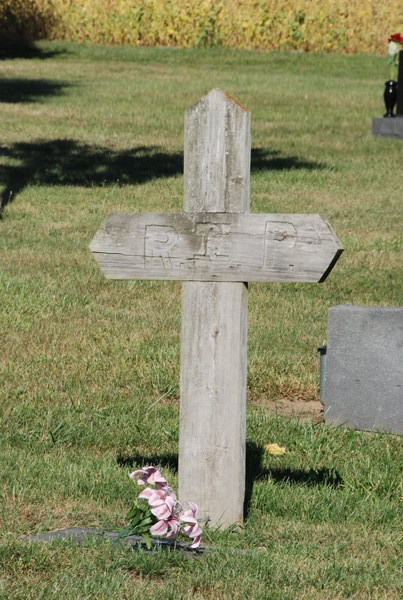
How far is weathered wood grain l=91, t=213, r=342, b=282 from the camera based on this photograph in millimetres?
3891

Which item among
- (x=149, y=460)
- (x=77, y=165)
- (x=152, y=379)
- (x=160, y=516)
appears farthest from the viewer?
(x=77, y=165)

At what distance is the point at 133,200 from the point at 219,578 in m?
8.11

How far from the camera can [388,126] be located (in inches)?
659

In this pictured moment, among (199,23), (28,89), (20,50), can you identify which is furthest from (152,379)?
(199,23)

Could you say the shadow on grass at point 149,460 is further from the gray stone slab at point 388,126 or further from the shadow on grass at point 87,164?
the gray stone slab at point 388,126

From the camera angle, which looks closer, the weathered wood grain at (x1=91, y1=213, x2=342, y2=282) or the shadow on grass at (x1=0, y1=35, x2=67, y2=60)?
the weathered wood grain at (x1=91, y1=213, x2=342, y2=282)

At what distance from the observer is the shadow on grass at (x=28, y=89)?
63.6 feet

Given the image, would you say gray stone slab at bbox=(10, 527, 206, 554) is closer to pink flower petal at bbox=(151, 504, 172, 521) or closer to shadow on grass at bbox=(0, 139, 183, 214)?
pink flower petal at bbox=(151, 504, 172, 521)

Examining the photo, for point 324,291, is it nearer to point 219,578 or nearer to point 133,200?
point 133,200

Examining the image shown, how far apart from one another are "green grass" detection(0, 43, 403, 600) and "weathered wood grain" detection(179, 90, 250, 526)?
0.67ft

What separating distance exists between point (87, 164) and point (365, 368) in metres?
8.71

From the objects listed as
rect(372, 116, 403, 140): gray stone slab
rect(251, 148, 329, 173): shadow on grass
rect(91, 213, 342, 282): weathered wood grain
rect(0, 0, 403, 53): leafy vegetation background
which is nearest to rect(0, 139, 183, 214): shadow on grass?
rect(251, 148, 329, 173): shadow on grass

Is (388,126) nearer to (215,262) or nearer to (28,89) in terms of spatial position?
(28,89)

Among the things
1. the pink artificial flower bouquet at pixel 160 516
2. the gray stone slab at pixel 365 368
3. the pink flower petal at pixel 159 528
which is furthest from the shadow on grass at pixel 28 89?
the pink flower petal at pixel 159 528
